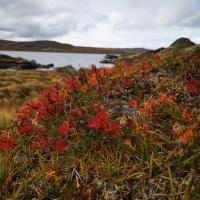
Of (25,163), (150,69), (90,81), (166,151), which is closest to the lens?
(166,151)

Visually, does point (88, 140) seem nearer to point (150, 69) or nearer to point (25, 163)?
point (25, 163)

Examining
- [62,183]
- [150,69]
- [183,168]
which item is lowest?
[62,183]

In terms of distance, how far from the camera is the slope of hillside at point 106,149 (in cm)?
616

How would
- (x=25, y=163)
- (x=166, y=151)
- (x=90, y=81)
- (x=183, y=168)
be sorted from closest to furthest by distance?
(x=183, y=168)
(x=166, y=151)
(x=25, y=163)
(x=90, y=81)

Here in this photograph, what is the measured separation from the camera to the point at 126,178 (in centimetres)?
623

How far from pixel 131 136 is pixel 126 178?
42.3 inches

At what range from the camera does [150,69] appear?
1097 cm

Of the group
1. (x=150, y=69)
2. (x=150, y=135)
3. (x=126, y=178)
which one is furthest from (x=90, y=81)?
(x=126, y=178)

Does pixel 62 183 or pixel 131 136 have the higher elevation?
pixel 131 136

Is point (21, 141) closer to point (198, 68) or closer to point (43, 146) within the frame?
point (43, 146)

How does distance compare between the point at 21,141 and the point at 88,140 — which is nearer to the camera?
the point at 88,140

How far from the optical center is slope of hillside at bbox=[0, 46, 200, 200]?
616 cm

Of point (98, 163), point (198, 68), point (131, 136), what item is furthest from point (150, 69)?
point (98, 163)

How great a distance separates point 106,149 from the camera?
6730mm
